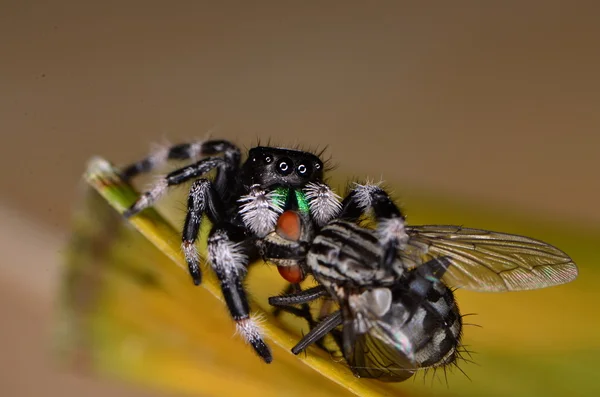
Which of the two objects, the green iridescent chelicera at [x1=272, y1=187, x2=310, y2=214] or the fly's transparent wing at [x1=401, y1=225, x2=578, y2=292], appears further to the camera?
the green iridescent chelicera at [x1=272, y1=187, x2=310, y2=214]

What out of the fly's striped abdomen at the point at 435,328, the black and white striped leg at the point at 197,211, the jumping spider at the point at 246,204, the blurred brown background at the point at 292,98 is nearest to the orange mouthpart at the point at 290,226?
the jumping spider at the point at 246,204

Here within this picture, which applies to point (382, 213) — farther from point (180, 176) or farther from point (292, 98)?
point (292, 98)

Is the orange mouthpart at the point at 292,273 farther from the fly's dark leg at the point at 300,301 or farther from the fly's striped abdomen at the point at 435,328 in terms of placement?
the fly's striped abdomen at the point at 435,328

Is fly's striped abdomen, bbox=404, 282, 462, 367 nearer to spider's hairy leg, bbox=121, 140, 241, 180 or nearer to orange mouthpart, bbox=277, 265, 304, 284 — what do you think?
orange mouthpart, bbox=277, 265, 304, 284

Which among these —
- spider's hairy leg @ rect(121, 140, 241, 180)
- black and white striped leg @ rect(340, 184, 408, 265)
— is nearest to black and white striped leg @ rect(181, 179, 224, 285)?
spider's hairy leg @ rect(121, 140, 241, 180)

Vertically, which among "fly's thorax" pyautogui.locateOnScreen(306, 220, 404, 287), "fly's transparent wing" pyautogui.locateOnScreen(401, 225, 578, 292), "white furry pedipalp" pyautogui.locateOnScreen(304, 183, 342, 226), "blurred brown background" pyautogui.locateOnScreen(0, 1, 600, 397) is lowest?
"fly's thorax" pyautogui.locateOnScreen(306, 220, 404, 287)

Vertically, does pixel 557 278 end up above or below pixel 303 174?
below

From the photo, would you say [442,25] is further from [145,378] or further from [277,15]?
[145,378]

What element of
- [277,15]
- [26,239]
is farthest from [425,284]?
[277,15]
